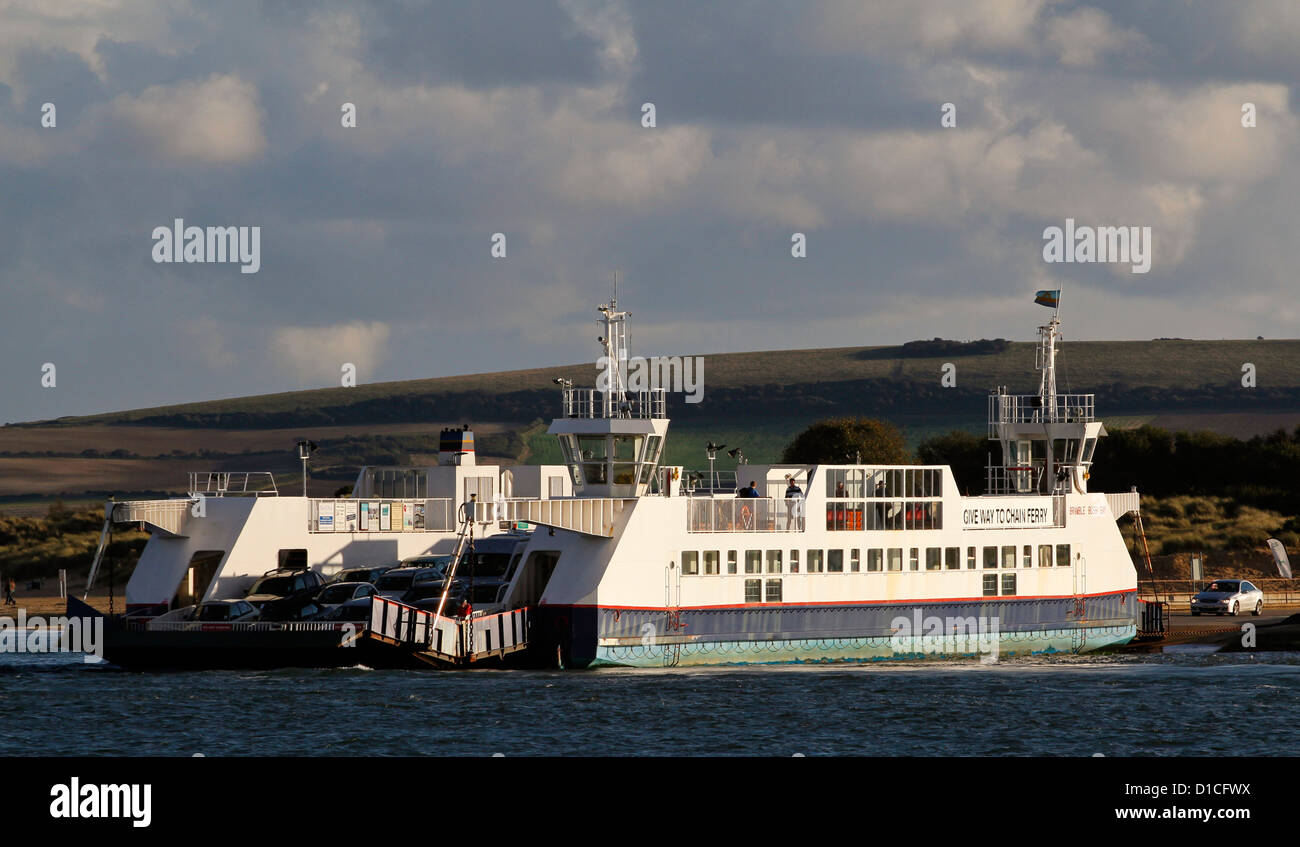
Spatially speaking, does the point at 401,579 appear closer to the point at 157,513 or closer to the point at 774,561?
the point at 157,513

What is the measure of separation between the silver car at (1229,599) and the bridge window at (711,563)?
79.2 feet

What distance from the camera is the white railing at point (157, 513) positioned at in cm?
4678

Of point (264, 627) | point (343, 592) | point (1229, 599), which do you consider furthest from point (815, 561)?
point (1229, 599)

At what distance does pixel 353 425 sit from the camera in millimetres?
197000

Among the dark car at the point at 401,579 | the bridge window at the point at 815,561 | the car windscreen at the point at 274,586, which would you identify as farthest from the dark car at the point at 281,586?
the bridge window at the point at 815,561

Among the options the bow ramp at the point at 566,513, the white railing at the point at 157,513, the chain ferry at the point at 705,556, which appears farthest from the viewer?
the white railing at the point at 157,513

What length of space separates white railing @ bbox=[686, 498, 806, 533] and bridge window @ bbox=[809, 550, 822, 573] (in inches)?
31.5

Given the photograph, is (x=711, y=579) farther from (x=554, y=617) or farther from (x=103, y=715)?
(x=103, y=715)

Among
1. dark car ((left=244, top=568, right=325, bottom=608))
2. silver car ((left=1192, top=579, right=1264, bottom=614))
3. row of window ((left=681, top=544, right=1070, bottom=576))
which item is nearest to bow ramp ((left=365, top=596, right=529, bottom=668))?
dark car ((left=244, top=568, right=325, bottom=608))

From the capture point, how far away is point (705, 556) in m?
45.8

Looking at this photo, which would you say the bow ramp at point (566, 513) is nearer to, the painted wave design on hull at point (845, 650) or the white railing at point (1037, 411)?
the painted wave design on hull at point (845, 650)

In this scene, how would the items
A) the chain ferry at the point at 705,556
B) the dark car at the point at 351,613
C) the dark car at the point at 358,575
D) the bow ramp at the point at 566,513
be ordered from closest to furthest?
1. the bow ramp at the point at 566,513
2. the chain ferry at the point at 705,556
3. the dark car at the point at 351,613
4. the dark car at the point at 358,575
